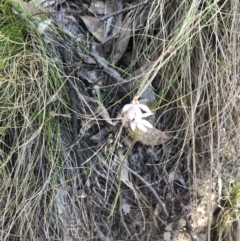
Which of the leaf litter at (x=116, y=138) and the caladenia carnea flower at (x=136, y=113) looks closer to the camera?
the caladenia carnea flower at (x=136, y=113)

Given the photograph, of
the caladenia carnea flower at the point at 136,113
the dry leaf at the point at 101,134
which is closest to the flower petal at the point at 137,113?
the caladenia carnea flower at the point at 136,113

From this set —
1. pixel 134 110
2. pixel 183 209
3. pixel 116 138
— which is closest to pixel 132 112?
pixel 134 110

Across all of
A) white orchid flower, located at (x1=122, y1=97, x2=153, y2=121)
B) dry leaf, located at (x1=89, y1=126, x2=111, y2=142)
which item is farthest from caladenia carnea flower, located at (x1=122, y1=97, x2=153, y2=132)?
dry leaf, located at (x1=89, y1=126, x2=111, y2=142)

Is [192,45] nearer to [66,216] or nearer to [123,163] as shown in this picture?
[123,163]

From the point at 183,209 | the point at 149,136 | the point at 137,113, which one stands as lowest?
the point at 183,209

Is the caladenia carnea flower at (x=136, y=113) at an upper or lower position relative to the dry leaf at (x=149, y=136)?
upper

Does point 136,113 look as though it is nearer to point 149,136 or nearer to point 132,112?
point 132,112

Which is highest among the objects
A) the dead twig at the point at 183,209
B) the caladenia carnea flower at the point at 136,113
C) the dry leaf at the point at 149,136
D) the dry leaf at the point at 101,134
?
the caladenia carnea flower at the point at 136,113

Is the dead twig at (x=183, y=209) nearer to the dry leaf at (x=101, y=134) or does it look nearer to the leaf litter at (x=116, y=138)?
the leaf litter at (x=116, y=138)

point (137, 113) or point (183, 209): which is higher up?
point (137, 113)
